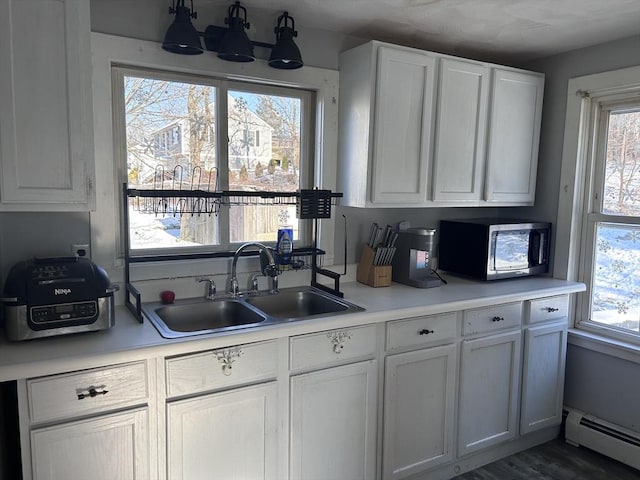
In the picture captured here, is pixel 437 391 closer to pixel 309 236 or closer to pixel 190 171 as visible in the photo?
pixel 309 236

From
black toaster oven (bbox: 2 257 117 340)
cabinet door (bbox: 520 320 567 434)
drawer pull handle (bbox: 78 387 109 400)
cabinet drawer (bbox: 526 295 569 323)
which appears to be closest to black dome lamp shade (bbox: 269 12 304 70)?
black toaster oven (bbox: 2 257 117 340)

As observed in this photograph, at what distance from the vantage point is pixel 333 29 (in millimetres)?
2543

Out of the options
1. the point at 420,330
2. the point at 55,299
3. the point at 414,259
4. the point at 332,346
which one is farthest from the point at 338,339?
the point at 55,299

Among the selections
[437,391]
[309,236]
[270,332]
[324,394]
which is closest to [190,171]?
[309,236]

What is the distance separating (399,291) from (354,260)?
1.16 feet

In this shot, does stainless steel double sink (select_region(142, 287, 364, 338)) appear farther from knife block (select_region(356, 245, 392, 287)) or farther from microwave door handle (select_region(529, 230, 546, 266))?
microwave door handle (select_region(529, 230, 546, 266))

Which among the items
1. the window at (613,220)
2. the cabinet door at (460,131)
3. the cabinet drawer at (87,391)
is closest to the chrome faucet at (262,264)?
the cabinet drawer at (87,391)

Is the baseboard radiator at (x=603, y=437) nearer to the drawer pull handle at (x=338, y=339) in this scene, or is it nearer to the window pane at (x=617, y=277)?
the window pane at (x=617, y=277)

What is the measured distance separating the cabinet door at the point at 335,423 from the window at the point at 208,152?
844mm

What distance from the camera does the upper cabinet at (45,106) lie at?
1.62 meters

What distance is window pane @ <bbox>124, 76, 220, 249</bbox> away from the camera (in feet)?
7.23

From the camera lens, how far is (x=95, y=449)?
164 centimetres

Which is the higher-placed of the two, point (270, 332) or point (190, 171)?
point (190, 171)

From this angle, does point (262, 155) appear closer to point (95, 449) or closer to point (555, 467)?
point (95, 449)
